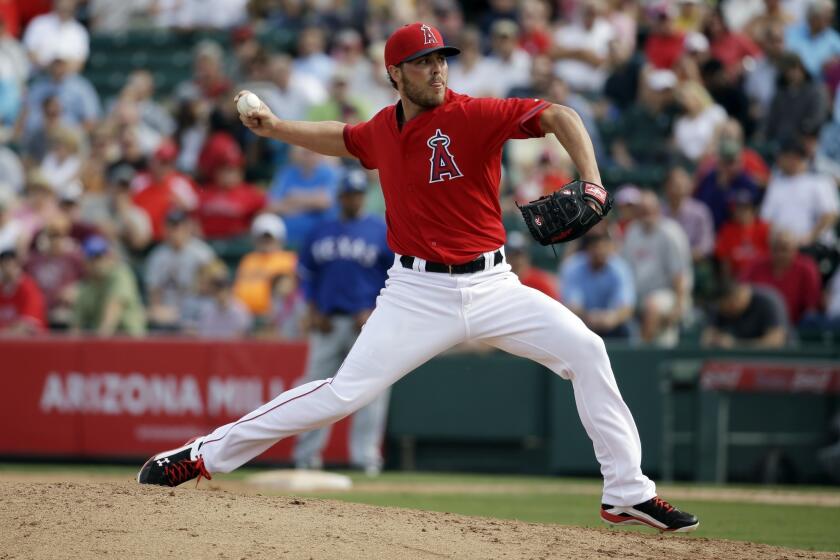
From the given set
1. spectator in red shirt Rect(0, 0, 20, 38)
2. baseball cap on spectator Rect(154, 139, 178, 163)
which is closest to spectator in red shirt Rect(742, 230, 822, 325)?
baseball cap on spectator Rect(154, 139, 178, 163)

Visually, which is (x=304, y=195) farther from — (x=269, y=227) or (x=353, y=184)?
(x=353, y=184)

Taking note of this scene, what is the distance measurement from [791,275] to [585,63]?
15.0 feet

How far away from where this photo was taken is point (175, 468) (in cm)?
641

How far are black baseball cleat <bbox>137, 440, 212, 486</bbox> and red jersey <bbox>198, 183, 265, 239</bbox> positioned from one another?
27.1 ft

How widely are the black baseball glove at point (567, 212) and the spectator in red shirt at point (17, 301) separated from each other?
325 inches

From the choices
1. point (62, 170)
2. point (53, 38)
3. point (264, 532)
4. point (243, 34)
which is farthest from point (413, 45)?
point (53, 38)

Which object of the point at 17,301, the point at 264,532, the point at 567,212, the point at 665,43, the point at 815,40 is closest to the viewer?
the point at 264,532

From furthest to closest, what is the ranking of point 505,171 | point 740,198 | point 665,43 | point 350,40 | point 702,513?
point 350,40, point 665,43, point 505,171, point 740,198, point 702,513

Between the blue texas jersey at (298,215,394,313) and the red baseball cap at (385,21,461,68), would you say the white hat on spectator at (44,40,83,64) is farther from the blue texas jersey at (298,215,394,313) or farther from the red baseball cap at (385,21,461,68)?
the red baseball cap at (385,21,461,68)

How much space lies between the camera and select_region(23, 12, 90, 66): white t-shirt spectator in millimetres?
17406

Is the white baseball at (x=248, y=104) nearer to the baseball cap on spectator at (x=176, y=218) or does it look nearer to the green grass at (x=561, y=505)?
the green grass at (x=561, y=505)

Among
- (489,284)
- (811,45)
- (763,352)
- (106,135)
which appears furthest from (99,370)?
(811,45)

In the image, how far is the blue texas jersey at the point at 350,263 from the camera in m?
11.0

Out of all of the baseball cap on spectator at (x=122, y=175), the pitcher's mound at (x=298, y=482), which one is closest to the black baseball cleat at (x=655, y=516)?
the pitcher's mound at (x=298, y=482)
